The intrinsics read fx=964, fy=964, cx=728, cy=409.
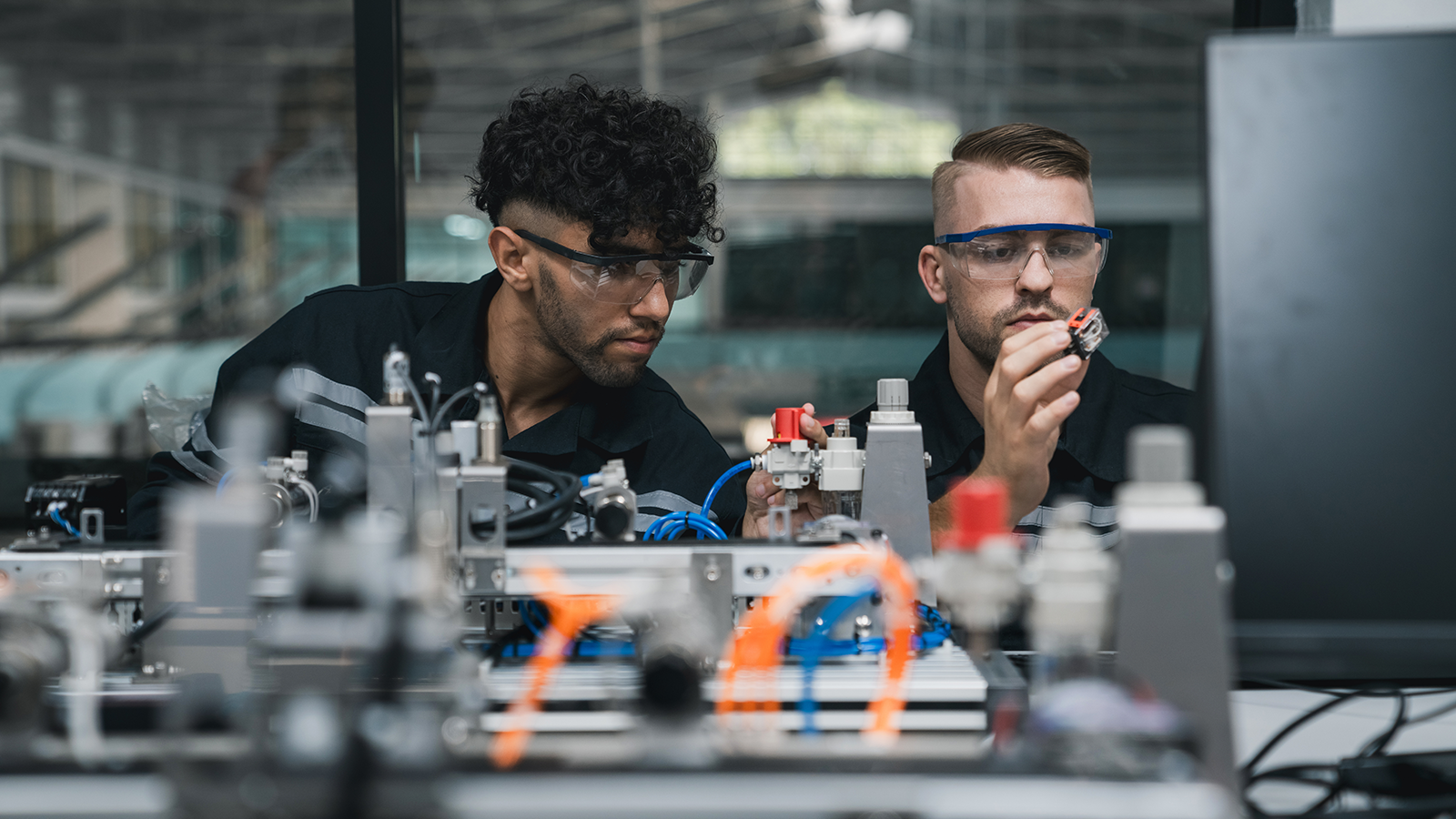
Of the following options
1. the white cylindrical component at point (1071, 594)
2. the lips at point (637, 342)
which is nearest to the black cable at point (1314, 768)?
the white cylindrical component at point (1071, 594)

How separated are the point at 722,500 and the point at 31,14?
9.67ft

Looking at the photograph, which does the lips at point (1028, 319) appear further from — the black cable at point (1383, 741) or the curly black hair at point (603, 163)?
the black cable at point (1383, 741)

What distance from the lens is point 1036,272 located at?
158cm

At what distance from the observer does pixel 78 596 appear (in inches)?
31.9

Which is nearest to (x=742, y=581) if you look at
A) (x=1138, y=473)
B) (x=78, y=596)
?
(x=1138, y=473)

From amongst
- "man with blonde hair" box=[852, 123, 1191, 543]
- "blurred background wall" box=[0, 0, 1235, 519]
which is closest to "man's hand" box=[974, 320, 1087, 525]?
"man with blonde hair" box=[852, 123, 1191, 543]

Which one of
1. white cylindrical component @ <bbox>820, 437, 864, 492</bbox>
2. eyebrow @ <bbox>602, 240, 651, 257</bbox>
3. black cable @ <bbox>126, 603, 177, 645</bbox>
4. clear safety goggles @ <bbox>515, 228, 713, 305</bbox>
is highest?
eyebrow @ <bbox>602, 240, 651, 257</bbox>

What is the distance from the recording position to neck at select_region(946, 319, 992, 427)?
5.82ft

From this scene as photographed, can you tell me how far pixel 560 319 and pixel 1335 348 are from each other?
123cm

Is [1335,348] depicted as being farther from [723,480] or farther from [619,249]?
[619,249]

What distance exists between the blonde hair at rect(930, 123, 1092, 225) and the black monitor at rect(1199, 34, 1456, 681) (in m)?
0.98

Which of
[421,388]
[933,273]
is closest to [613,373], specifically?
[421,388]

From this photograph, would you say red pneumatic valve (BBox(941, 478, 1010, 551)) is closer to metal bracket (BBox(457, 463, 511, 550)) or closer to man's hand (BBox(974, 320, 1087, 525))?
metal bracket (BBox(457, 463, 511, 550))

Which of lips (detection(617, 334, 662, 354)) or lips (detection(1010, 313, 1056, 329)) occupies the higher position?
lips (detection(1010, 313, 1056, 329))
